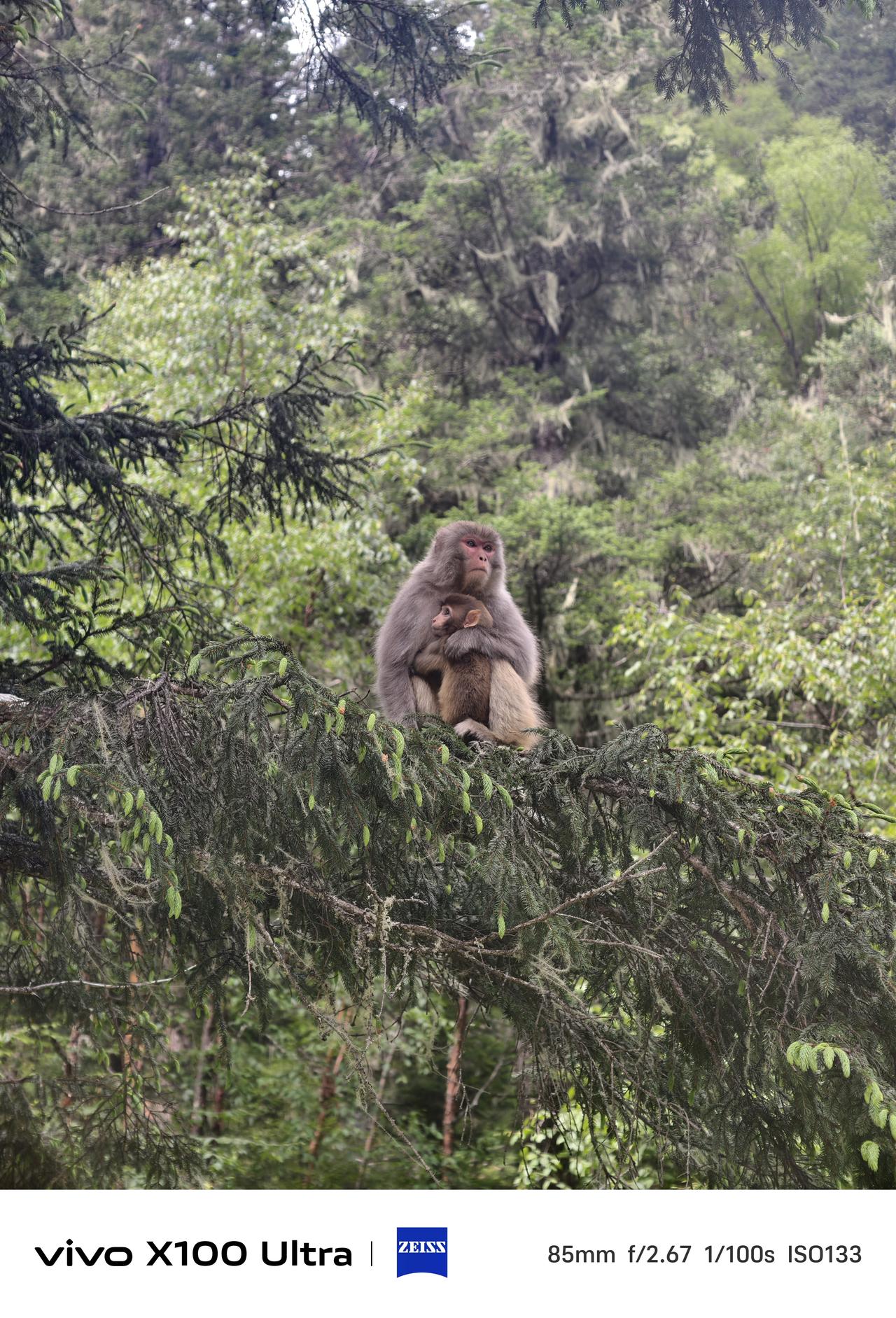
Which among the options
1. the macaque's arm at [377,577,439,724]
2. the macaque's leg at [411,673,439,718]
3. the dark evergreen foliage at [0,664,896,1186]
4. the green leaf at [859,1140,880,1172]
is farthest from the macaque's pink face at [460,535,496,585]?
the green leaf at [859,1140,880,1172]

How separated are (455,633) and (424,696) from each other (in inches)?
10.4

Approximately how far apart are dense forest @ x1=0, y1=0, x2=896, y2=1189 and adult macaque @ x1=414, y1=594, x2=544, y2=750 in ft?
1.22

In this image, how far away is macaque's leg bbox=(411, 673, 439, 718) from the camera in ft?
13.5

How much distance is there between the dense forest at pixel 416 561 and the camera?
284cm

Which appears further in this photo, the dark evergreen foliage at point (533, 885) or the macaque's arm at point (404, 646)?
the macaque's arm at point (404, 646)

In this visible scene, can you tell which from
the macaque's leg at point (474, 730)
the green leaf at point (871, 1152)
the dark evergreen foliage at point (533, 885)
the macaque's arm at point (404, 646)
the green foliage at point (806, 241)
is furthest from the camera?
the green foliage at point (806, 241)

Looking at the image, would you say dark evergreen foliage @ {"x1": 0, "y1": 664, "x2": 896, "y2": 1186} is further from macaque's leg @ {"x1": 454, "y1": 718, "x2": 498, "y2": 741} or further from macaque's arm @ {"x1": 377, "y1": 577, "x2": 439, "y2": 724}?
macaque's arm @ {"x1": 377, "y1": 577, "x2": 439, "y2": 724}

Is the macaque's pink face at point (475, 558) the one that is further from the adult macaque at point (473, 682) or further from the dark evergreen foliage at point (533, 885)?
the dark evergreen foliage at point (533, 885)

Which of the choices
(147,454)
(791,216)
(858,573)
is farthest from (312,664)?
(791,216)

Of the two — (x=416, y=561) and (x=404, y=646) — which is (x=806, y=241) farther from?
(x=404, y=646)

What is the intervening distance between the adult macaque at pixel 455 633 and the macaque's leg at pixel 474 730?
110 millimetres

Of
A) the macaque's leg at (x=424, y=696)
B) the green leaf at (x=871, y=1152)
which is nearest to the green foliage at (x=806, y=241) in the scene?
the macaque's leg at (x=424, y=696)
